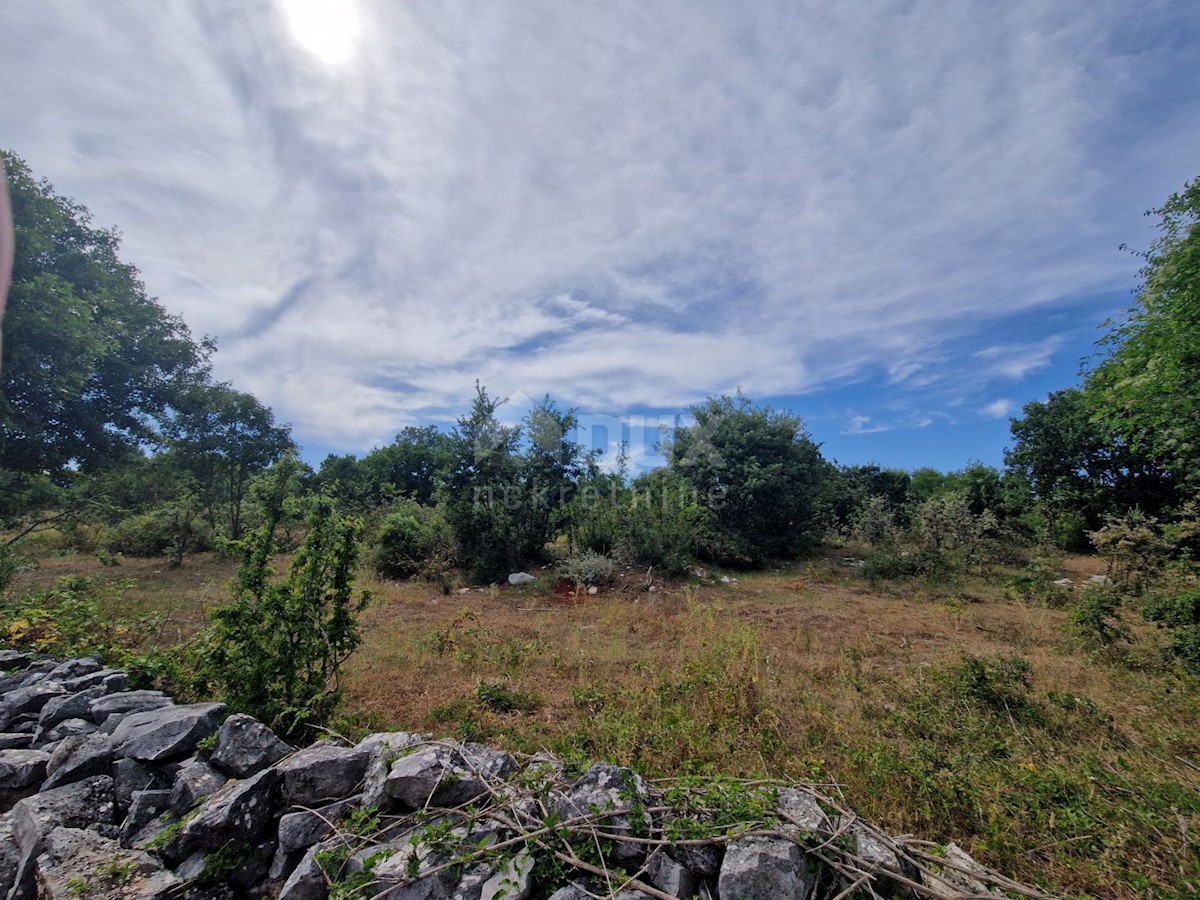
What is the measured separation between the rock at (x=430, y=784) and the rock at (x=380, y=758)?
0.17 ft

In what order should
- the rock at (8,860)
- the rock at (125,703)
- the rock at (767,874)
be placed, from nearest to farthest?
the rock at (767,874) < the rock at (8,860) < the rock at (125,703)

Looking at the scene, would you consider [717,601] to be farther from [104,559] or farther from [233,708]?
[104,559]

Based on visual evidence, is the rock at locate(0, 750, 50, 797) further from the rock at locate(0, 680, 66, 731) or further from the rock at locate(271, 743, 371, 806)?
the rock at locate(271, 743, 371, 806)

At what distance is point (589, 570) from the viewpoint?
9.55 metres

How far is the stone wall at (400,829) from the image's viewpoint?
71.2 inches

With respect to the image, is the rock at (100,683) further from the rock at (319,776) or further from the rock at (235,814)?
the rock at (319,776)

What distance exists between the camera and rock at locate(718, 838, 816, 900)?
1.71m

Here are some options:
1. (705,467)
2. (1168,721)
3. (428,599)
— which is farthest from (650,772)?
(705,467)

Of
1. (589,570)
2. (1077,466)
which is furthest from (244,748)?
(1077,466)

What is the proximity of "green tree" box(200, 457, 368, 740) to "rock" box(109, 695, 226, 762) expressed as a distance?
291 millimetres

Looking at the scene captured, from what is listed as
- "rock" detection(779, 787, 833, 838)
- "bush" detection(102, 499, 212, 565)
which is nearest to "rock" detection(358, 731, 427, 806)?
"rock" detection(779, 787, 833, 838)

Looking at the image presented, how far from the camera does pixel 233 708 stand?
293 cm

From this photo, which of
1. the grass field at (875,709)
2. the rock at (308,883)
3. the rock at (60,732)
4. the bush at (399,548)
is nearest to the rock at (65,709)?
the rock at (60,732)

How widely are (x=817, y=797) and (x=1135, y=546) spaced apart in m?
8.72
